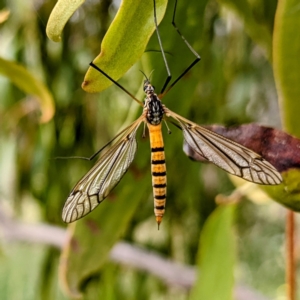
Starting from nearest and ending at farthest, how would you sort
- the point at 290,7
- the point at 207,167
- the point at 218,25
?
the point at 290,7 < the point at 218,25 < the point at 207,167

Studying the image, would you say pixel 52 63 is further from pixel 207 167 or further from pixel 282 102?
pixel 282 102

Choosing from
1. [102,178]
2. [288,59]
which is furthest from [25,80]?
[288,59]

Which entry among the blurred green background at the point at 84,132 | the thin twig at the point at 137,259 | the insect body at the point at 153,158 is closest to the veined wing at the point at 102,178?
the insect body at the point at 153,158

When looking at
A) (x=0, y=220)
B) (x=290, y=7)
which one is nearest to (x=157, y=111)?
(x=290, y=7)

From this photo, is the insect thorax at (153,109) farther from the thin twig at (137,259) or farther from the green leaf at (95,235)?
the thin twig at (137,259)

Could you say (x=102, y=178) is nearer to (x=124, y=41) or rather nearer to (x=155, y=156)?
(x=155, y=156)

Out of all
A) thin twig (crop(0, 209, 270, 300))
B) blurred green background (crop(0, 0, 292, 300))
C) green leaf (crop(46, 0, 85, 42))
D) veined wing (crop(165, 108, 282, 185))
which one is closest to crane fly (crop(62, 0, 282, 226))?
veined wing (crop(165, 108, 282, 185))
